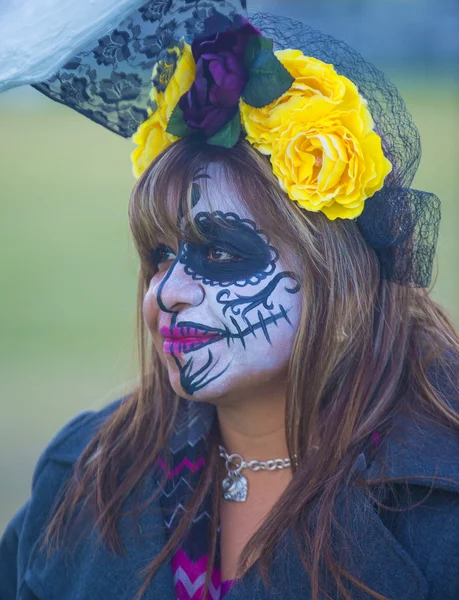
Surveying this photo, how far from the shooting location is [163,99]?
215 cm

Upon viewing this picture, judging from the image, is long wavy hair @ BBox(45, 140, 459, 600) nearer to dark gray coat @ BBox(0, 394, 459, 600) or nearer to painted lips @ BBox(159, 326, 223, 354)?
dark gray coat @ BBox(0, 394, 459, 600)

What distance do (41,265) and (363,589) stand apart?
30.6ft

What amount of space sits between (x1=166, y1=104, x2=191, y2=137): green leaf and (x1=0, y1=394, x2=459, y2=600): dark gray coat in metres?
0.93

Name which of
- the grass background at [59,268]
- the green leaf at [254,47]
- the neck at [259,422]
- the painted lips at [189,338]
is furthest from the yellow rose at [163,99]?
the grass background at [59,268]

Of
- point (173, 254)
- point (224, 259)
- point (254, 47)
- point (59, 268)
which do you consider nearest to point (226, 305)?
point (224, 259)

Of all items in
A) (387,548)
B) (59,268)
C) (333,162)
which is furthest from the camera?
(59,268)

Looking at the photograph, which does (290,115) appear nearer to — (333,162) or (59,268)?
(333,162)

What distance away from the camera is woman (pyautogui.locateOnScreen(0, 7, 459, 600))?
6.07 ft

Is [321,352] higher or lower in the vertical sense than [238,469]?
higher

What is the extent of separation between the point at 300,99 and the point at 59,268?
9190mm

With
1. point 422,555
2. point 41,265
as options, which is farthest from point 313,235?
point 41,265

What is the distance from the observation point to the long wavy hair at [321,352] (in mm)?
1903

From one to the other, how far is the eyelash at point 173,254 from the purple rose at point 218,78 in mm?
295

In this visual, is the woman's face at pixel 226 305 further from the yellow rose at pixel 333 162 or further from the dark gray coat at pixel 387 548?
the dark gray coat at pixel 387 548
